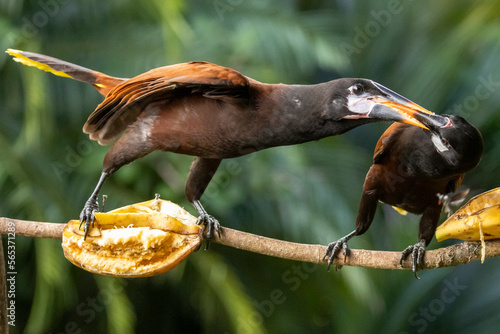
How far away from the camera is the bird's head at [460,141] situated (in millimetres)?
1112

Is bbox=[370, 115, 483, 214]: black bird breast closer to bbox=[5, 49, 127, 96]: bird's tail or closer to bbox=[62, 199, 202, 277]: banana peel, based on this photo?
bbox=[62, 199, 202, 277]: banana peel

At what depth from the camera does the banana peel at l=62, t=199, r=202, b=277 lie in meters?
1.23

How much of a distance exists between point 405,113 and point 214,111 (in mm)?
476

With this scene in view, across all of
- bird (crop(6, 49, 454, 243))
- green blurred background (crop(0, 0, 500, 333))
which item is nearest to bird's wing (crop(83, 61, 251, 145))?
bird (crop(6, 49, 454, 243))

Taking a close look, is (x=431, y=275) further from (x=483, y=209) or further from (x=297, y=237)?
(x=483, y=209)

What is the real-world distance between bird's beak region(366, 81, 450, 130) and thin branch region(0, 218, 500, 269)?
0.28 m

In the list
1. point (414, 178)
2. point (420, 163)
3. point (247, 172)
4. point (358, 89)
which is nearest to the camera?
point (358, 89)

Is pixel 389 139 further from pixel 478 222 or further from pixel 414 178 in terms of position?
pixel 478 222

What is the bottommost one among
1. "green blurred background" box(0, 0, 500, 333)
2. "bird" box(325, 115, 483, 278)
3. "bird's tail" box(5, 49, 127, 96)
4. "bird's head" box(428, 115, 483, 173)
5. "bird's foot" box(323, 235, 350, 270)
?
"green blurred background" box(0, 0, 500, 333)

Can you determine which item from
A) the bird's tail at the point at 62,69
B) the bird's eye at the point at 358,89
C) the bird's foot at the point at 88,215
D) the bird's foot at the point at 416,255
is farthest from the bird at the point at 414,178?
the bird's tail at the point at 62,69

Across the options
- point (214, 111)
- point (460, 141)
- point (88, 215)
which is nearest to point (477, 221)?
point (460, 141)

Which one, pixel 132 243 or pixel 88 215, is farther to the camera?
pixel 88 215

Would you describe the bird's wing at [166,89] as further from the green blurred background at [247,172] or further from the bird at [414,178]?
the green blurred background at [247,172]

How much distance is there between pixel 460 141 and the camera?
112 cm
